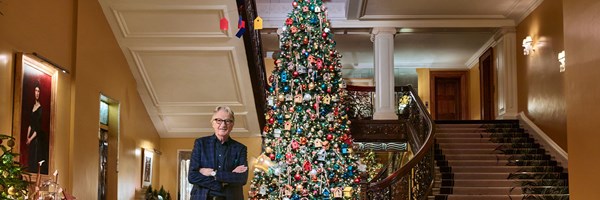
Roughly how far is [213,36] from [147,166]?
3.21m

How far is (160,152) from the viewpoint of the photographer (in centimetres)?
1459

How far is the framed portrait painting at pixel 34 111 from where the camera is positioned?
7.72 meters

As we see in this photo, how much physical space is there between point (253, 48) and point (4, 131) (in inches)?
212

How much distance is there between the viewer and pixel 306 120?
12.0 m

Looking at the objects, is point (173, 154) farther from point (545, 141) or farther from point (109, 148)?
point (545, 141)

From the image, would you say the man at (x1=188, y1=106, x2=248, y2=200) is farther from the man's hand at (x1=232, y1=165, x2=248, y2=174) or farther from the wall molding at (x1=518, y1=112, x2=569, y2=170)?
the wall molding at (x1=518, y1=112, x2=569, y2=170)

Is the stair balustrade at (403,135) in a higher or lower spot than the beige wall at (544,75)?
lower

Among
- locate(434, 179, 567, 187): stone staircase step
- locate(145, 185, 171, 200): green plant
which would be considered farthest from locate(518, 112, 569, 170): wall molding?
locate(145, 185, 171, 200): green plant

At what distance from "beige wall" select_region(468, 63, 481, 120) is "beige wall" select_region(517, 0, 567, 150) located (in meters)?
5.26

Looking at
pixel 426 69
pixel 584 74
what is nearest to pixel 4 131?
pixel 584 74

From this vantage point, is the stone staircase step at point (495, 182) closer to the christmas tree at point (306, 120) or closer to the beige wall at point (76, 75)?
the christmas tree at point (306, 120)

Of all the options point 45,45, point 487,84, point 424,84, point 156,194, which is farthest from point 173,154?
point 424,84

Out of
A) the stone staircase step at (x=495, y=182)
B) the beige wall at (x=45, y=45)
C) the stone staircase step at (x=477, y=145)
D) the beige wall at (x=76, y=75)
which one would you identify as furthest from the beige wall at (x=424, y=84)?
the beige wall at (x=45, y=45)

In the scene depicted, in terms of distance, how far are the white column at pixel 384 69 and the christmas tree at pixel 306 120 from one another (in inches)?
135
